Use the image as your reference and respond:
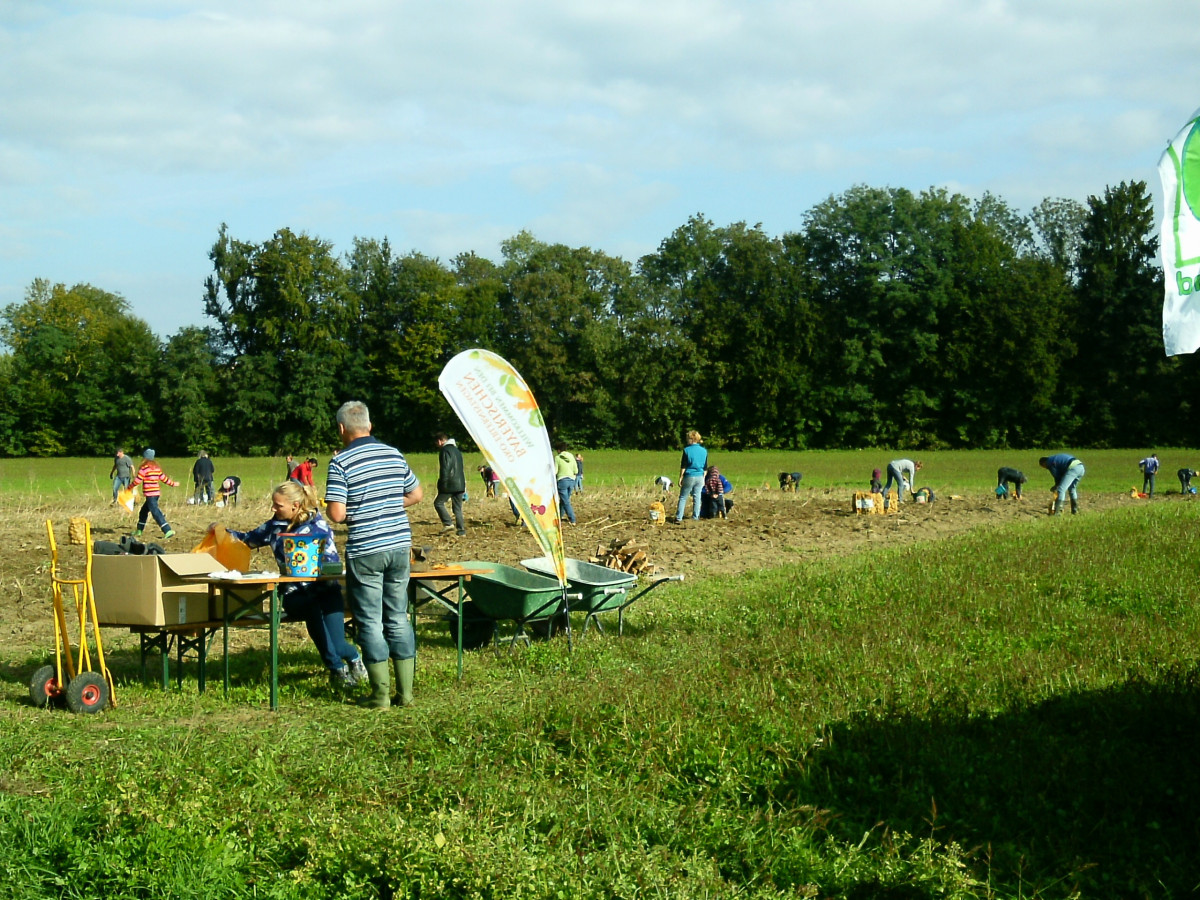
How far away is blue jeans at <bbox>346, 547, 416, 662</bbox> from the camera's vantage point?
7.07 metres

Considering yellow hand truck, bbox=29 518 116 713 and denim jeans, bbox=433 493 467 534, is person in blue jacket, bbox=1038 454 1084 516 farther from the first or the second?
yellow hand truck, bbox=29 518 116 713

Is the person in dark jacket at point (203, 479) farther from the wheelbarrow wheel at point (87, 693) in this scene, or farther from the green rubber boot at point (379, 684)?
the green rubber boot at point (379, 684)

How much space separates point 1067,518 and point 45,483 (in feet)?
113

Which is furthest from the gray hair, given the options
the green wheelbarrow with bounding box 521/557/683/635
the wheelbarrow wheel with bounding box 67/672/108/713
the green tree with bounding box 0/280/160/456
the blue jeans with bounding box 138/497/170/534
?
the green tree with bounding box 0/280/160/456

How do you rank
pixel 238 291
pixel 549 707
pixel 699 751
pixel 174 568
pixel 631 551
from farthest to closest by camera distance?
pixel 238 291 < pixel 631 551 < pixel 174 568 < pixel 549 707 < pixel 699 751

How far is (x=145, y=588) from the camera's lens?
7402 mm

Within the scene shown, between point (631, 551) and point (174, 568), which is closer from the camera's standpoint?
point (174, 568)

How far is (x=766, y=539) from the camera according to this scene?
722 inches

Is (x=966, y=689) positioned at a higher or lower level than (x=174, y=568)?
lower

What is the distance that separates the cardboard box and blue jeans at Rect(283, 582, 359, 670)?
57 centimetres

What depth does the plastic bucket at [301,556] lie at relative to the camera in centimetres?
744

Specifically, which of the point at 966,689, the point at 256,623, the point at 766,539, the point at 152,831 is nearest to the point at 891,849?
the point at 966,689

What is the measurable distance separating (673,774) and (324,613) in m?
3.35

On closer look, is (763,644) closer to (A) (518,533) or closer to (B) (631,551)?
(B) (631,551)
